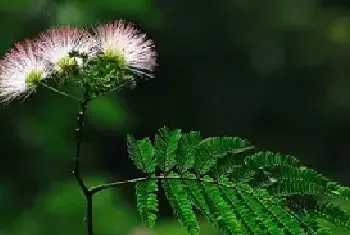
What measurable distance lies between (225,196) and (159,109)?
11946 mm

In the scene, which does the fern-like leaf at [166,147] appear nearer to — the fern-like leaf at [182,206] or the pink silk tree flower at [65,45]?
the fern-like leaf at [182,206]

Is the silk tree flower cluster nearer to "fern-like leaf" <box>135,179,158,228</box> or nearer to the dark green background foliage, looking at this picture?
"fern-like leaf" <box>135,179,158,228</box>

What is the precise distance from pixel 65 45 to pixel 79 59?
0.03m

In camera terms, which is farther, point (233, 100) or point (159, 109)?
point (233, 100)

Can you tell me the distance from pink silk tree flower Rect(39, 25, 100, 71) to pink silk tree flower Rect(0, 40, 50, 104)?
0.02 metres

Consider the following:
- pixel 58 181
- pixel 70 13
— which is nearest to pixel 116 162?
pixel 58 181

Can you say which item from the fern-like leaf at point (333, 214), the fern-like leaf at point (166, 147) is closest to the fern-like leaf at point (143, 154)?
the fern-like leaf at point (166, 147)

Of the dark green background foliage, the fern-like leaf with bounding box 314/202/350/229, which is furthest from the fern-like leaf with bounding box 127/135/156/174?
the dark green background foliage

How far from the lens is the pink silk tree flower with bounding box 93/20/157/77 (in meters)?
1.34

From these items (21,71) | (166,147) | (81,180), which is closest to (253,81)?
(166,147)

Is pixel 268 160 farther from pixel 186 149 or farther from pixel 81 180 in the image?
pixel 81 180

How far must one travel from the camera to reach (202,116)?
14.0m

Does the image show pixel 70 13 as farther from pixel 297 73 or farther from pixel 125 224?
pixel 297 73

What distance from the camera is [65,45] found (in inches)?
52.2
